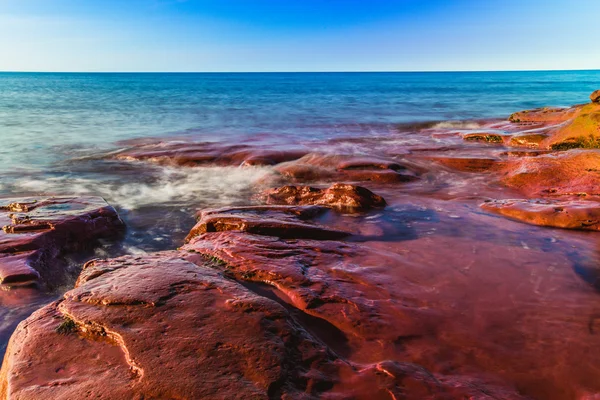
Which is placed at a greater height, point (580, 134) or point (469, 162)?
point (580, 134)

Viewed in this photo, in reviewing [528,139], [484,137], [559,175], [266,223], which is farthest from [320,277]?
[484,137]

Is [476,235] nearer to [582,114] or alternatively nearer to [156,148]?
[582,114]

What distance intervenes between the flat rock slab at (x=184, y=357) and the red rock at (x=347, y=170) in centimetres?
598

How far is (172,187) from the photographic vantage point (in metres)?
8.34

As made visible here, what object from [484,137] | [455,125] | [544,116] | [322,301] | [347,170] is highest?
[544,116]

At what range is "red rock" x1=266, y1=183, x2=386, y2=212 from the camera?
6234 mm

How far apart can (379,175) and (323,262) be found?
480 centimetres

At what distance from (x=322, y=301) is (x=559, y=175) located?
6657mm

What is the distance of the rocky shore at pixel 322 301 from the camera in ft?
7.50

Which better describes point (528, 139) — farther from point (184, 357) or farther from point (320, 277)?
point (184, 357)

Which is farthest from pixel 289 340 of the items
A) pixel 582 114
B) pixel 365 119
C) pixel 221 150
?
pixel 365 119

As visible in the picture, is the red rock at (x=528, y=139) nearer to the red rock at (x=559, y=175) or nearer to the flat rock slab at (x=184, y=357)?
the red rock at (x=559, y=175)

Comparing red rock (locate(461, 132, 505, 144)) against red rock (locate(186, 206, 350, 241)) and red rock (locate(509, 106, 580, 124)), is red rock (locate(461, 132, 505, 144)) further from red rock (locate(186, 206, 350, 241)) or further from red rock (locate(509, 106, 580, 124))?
red rock (locate(186, 206, 350, 241))

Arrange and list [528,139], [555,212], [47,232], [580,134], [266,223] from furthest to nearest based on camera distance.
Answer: [528,139]
[580,134]
[555,212]
[266,223]
[47,232]
